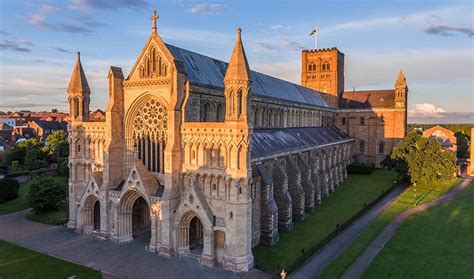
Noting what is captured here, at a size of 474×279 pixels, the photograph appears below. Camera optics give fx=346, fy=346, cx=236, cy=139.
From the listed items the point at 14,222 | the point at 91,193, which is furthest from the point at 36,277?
the point at 14,222

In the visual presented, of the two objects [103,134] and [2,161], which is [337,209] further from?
[2,161]

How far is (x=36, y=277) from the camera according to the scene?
25.4 m

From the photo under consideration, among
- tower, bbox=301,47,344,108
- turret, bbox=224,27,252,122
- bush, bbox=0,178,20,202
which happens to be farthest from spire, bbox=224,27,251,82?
tower, bbox=301,47,344,108

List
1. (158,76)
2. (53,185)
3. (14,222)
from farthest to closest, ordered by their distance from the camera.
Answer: (53,185)
(14,222)
(158,76)

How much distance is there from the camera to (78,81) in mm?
36531

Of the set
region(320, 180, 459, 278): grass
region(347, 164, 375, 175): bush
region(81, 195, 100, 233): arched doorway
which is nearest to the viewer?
region(320, 180, 459, 278): grass

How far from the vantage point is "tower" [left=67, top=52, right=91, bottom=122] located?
36.5 meters

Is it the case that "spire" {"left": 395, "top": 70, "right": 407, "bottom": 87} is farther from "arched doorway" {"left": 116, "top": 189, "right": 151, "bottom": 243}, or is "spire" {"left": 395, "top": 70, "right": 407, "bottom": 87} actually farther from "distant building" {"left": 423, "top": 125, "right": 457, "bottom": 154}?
"arched doorway" {"left": 116, "top": 189, "right": 151, "bottom": 243}

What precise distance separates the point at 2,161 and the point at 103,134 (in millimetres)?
60324

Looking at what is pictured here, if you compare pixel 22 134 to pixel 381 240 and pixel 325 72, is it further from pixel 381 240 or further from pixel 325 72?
pixel 381 240

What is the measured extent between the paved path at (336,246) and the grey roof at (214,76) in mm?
18659

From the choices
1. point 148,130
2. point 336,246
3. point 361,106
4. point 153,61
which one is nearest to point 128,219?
point 148,130

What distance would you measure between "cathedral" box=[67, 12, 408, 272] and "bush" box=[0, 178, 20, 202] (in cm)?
1771

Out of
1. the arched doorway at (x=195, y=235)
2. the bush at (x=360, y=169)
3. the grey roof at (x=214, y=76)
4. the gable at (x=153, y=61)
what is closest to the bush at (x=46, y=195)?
the gable at (x=153, y=61)
